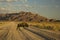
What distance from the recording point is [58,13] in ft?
53.9

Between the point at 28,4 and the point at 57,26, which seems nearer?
the point at 28,4

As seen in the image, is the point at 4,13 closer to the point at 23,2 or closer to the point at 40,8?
the point at 23,2

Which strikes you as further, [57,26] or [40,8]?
[57,26]

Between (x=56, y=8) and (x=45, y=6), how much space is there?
1112 millimetres

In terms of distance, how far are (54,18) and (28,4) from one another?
2.35 metres

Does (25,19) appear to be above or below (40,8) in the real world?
below

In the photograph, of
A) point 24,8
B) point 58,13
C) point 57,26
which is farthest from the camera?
point 57,26

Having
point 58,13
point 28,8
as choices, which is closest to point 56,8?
point 58,13

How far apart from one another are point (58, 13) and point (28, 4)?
2660 millimetres

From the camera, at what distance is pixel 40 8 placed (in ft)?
58.6

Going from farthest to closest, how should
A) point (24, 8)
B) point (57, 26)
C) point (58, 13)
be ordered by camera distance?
point (57, 26), point (24, 8), point (58, 13)

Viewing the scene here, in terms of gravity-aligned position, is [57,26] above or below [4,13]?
below

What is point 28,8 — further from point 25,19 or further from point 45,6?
point 25,19

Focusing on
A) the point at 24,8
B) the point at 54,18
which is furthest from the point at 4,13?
the point at 54,18
